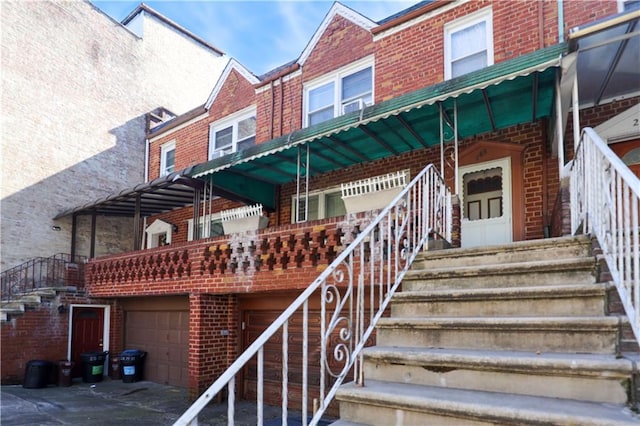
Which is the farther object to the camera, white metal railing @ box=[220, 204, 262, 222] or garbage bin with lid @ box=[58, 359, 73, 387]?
garbage bin with lid @ box=[58, 359, 73, 387]

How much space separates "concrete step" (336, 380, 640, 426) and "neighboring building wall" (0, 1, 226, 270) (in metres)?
12.5

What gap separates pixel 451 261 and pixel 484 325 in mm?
1207

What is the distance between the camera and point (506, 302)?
3.09 metres

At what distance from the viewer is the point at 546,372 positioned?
2.38 m

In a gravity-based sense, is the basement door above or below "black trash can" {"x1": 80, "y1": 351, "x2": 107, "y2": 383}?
above

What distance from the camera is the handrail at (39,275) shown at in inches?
442

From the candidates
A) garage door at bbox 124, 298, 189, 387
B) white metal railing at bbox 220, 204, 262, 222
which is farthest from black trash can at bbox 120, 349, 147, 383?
white metal railing at bbox 220, 204, 262, 222

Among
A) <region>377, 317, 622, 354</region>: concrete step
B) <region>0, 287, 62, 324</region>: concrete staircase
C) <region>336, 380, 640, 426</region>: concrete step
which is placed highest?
<region>377, 317, 622, 354</region>: concrete step

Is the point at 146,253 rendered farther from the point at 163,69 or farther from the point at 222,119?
the point at 163,69

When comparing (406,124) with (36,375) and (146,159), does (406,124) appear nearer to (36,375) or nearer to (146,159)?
(36,375)

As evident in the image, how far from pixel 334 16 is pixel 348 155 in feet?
12.2

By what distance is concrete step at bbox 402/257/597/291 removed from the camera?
10.2ft

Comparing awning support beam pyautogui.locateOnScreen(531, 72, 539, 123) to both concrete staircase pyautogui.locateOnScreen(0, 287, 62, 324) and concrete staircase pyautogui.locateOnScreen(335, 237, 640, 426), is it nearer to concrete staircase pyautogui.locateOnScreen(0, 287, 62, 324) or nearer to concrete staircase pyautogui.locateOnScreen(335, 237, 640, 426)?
concrete staircase pyautogui.locateOnScreen(335, 237, 640, 426)

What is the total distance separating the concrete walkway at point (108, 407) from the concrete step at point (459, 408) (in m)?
4.03
